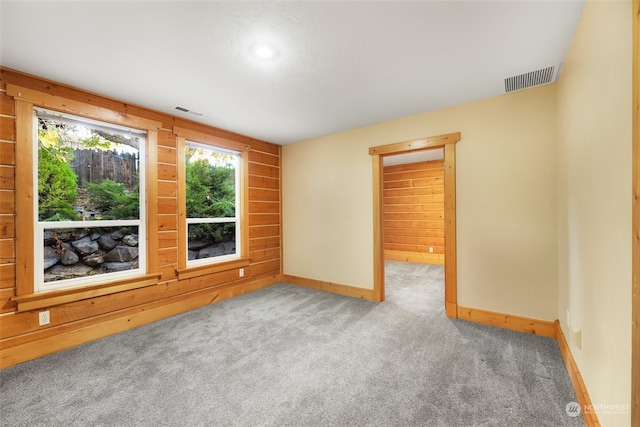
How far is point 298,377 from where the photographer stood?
6.12ft

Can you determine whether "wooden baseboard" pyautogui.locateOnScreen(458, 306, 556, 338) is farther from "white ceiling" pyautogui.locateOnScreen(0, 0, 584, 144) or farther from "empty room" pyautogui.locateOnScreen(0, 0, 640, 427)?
"white ceiling" pyautogui.locateOnScreen(0, 0, 584, 144)

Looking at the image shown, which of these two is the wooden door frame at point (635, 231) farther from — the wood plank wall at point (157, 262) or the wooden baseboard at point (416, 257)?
the wooden baseboard at point (416, 257)

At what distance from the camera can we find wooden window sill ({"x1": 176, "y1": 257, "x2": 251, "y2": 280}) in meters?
3.17

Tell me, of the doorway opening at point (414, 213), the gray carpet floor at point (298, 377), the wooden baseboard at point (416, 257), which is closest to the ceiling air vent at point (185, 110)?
the gray carpet floor at point (298, 377)

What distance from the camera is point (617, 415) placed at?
1.07 meters

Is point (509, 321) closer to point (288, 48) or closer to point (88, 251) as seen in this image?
point (288, 48)

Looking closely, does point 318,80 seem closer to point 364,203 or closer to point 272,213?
point 364,203

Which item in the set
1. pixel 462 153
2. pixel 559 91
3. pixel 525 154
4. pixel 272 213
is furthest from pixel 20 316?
pixel 559 91

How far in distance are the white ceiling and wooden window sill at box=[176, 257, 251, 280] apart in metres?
1.96

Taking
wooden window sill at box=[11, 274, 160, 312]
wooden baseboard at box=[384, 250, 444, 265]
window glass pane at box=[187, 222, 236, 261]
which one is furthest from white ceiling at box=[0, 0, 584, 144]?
wooden baseboard at box=[384, 250, 444, 265]

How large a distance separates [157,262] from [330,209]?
2.35 m

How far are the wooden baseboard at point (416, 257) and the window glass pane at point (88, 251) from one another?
5.41 meters

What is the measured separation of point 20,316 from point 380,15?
140 inches

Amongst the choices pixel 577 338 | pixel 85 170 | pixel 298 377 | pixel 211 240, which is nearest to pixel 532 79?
pixel 577 338
